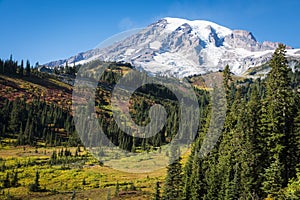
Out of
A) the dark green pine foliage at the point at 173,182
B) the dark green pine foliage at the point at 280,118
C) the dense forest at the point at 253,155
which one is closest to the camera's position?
the dense forest at the point at 253,155

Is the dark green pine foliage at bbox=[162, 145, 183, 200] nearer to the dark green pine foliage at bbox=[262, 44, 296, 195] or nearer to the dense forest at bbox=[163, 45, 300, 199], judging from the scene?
the dense forest at bbox=[163, 45, 300, 199]

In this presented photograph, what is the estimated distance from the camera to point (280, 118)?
122 ft

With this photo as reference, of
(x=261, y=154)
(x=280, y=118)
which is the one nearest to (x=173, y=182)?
(x=261, y=154)

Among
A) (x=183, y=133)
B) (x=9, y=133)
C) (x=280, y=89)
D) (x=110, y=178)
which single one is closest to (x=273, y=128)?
(x=280, y=89)

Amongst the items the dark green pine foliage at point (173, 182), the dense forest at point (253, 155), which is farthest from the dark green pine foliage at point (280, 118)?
the dark green pine foliage at point (173, 182)

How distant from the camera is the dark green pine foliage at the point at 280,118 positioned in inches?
1441

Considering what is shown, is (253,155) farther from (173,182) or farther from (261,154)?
(173,182)

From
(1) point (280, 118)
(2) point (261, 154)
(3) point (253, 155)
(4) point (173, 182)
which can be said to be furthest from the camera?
(4) point (173, 182)

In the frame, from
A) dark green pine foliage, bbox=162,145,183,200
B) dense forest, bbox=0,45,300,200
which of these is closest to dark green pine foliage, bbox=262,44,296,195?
dense forest, bbox=0,45,300,200

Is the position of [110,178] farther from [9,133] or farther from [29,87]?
[29,87]

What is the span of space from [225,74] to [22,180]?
143 feet

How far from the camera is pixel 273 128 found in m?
37.2

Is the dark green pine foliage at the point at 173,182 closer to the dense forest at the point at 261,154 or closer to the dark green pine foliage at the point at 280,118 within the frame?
the dense forest at the point at 261,154

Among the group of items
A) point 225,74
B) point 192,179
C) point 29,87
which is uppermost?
point 29,87
